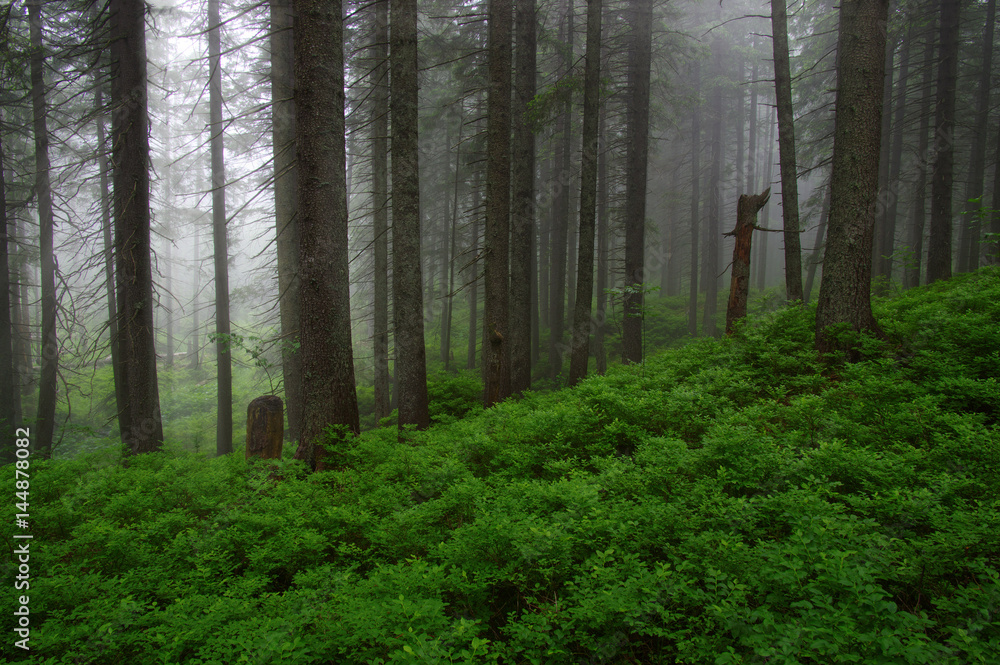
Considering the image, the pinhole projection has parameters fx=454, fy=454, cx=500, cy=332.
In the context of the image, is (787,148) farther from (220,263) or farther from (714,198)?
(220,263)

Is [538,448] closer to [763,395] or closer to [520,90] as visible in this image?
[763,395]

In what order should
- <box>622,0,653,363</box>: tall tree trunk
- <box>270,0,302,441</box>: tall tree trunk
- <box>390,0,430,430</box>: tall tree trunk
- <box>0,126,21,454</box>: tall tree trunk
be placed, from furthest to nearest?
<box>622,0,653,363</box>: tall tree trunk, <box>0,126,21,454</box>: tall tree trunk, <box>270,0,302,441</box>: tall tree trunk, <box>390,0,430,430</box>: tall tree trunk

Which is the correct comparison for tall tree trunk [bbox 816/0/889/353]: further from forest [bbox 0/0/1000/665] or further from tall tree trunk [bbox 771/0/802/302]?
tall tree trunk [bbox 771/0/802/302]

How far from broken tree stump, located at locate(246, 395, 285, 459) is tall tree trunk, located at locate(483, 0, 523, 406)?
13.6ft

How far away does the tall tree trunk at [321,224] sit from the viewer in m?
6.15

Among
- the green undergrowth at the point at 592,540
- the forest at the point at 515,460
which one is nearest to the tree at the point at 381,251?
the forest at the point at 515,460

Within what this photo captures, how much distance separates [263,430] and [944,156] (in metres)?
18.9

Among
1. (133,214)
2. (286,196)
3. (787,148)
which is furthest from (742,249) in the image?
(133,214)

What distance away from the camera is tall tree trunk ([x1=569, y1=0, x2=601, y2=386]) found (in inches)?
413

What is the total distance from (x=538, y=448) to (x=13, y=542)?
5291mm

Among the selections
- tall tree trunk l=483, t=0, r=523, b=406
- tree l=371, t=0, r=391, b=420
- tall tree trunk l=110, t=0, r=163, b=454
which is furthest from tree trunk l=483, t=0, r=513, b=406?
tall tree trunk l=110, t=0, r=163, b=454

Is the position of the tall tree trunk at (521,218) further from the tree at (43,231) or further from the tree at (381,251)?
the tree at (43,231)

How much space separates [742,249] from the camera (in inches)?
395

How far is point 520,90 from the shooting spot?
11.0 metres
